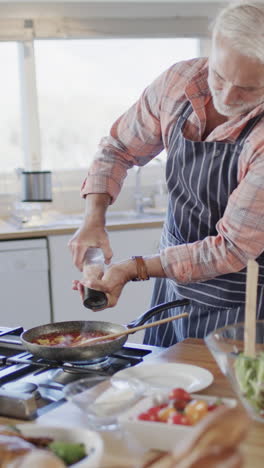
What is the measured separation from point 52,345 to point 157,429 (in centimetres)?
48

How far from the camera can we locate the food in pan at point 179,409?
41.6 inches

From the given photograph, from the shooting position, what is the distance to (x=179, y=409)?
→ 1.10 m

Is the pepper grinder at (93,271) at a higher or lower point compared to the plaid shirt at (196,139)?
lower

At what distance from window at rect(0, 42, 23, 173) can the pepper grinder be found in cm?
237

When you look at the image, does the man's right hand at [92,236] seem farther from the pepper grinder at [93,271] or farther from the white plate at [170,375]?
the white plate at [170,375]

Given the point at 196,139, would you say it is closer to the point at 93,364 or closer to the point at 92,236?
the point at 92,236

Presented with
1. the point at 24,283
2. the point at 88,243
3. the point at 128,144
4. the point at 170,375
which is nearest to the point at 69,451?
the point at 170,375

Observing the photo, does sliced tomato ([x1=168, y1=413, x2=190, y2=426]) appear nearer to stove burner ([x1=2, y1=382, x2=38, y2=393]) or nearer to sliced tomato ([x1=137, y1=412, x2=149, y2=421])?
sliced tomato ([x1=137, y1=412, x2=149, y2=421])

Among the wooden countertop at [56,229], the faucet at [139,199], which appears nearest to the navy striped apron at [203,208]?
the wooden countertop at [56,229]

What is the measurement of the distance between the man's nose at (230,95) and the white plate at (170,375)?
0.62 m

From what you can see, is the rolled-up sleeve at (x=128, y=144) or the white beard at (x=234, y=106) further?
the rolled-up sleeve at (x=128, y=144)

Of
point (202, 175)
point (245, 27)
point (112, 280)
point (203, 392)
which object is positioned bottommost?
point (203, 392)

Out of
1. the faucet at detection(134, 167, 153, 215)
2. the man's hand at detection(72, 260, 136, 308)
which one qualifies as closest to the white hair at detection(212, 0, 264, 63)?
the man's hand at detection(72, 260, 136, 308)

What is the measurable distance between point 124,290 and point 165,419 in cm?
247
